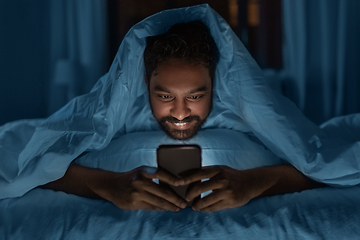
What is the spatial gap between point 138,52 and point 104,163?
1.20 feet

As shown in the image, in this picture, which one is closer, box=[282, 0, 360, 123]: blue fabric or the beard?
the beard

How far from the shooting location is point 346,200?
688 mm

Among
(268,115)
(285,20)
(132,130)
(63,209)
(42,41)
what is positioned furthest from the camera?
(42,41)

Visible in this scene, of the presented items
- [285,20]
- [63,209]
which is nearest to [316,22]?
[285,20]

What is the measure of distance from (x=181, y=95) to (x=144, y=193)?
329 millimetres

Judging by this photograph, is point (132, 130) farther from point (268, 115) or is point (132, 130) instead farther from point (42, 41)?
point (42, 41)

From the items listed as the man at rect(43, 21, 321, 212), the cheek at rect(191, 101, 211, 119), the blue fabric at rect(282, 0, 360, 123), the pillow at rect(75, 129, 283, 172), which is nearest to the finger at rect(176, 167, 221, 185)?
the man at rect(43, 21, 321, 212)

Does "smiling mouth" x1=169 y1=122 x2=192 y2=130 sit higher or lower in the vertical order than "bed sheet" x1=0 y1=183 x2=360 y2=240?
higher

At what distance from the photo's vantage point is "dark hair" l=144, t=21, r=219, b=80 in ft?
2.84

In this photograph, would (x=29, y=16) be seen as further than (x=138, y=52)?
Yes

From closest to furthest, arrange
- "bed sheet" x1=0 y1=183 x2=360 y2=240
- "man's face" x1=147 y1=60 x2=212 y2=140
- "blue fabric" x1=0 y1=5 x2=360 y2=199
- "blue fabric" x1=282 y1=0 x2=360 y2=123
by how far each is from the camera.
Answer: "bed sheet" x1=0 y1=183 x2=360 y2=240, "blue fabric" x1=0 y1=5 x2=360 y2=199, "man's face" x1=147 y1=60 x2=212 y2=140, "blue fabric" x1=282 y1=0 x2=360 y2=123

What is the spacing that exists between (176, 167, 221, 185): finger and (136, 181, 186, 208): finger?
0.04 m

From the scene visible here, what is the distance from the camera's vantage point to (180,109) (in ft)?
2.84

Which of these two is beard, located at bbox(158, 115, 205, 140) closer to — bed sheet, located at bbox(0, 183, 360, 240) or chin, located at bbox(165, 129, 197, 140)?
chin, located at bbox(165, 129, 197, 140)
